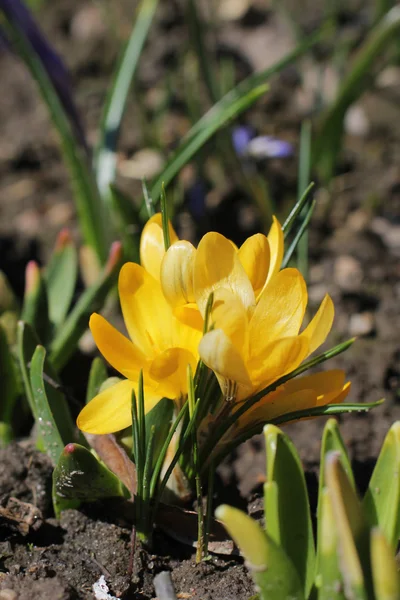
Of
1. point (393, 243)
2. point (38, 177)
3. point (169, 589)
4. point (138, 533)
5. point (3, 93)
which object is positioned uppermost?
point (3, 93)

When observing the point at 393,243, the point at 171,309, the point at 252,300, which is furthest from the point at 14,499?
the point at 393,243

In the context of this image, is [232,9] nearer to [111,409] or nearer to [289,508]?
[111,409]

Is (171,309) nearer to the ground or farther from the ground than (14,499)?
farther from the ground

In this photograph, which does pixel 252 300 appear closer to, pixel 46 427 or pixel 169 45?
pixel 46 427

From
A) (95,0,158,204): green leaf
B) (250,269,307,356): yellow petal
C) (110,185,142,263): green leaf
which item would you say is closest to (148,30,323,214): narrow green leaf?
(110,185,142,263): green leaf

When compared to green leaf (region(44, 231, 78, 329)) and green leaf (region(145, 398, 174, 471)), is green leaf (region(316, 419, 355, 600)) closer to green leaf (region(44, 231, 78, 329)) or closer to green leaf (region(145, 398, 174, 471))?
green leaf (region(145, 398, 174, 471))

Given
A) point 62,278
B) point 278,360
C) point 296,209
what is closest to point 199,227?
point 62,278

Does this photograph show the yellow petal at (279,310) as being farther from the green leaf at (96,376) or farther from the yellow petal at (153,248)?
the green leaf at (96,376)

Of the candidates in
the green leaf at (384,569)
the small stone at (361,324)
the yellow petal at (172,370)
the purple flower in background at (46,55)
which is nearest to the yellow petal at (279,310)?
the yellow petal at (172,370)
